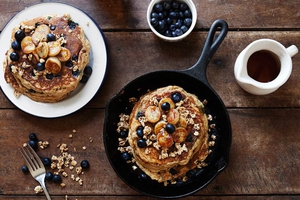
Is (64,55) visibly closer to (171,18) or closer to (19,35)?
(19,35)

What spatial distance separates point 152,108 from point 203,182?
412 millimetres

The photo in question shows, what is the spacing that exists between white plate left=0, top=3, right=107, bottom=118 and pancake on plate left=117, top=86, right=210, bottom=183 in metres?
0.25

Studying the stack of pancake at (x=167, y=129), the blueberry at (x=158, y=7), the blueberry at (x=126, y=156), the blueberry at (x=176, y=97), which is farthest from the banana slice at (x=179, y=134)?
A: the blueberry at (x=158, y=7)

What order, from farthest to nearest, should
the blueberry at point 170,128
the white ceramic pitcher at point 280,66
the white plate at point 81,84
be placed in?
the white plate at point 81,84 < the white ceramic pitcher at point 280,66 < the blueberry at point 170,128

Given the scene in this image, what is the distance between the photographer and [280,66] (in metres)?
1.91

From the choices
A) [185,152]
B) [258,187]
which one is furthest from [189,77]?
[258,187]

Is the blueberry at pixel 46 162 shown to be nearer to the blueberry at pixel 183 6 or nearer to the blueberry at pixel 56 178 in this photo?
the blueberry at pixel 56 178

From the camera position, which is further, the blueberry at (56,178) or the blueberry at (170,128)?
the blueberry at (56,178)

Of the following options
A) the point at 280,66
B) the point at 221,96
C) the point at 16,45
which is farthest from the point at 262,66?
the point at 16,45

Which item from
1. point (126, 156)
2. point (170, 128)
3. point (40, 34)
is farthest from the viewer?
point (126, 156)

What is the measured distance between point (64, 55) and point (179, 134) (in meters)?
0.61

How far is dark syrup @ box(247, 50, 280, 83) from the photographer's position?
1936mm

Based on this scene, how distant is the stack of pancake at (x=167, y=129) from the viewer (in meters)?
1.80

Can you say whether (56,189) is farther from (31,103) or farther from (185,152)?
(185,152)
